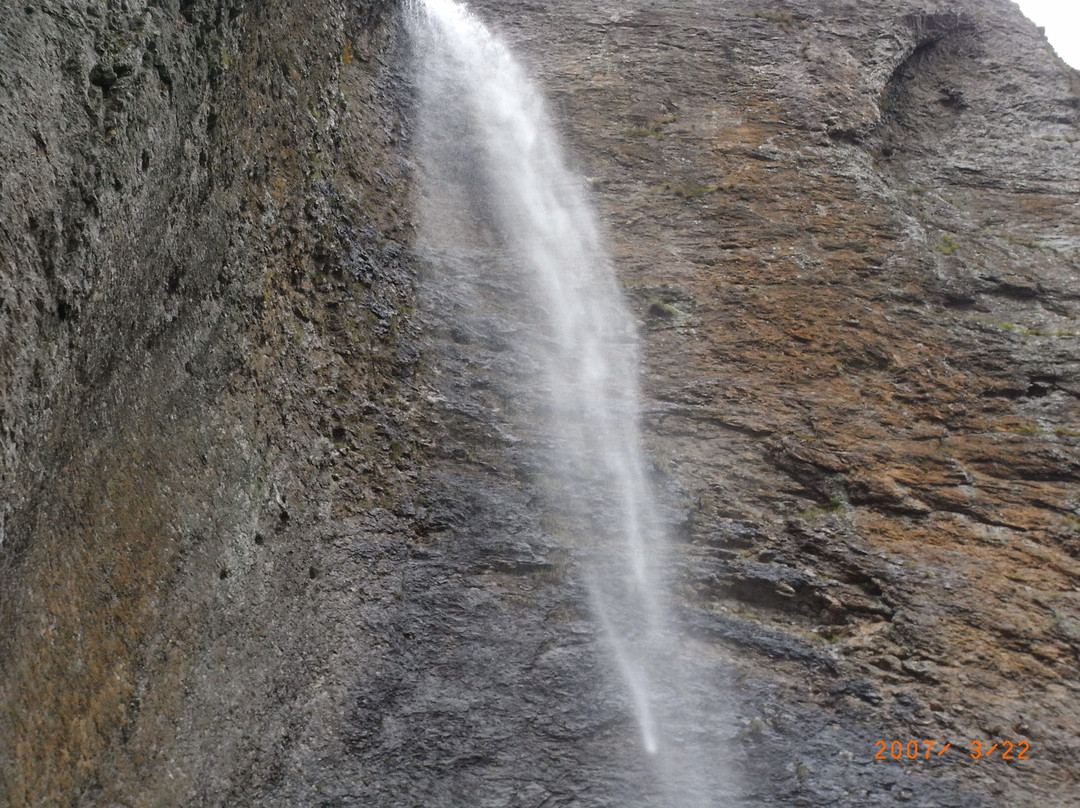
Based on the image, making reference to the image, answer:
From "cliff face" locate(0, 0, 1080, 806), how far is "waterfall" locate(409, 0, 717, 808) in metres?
0.21

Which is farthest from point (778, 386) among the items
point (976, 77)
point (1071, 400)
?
point (976, 77)

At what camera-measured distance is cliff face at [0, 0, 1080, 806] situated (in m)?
4.03

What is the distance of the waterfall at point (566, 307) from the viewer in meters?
5.75

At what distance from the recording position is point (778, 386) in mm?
7426

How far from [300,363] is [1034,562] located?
5.06 meters

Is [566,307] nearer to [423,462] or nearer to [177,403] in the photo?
[423,462]

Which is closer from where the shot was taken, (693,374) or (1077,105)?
(693,374)

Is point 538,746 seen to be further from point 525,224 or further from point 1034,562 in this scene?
point 525,224
